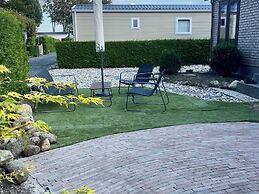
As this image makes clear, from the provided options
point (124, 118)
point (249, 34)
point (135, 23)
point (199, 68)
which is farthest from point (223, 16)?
point (135, 23)

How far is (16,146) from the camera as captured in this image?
3.76 meters

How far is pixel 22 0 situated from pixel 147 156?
108 feet

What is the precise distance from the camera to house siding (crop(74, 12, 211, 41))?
59.3 ft

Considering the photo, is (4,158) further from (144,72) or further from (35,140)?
(144,72)

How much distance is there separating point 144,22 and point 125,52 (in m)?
4.28

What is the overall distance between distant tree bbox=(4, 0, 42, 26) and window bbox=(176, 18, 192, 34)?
20077 millimetres

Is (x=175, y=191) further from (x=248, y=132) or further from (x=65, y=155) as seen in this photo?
(x=248, y=132)

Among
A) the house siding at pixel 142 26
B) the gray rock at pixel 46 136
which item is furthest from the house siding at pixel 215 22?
the gray rock at pixel 46 136

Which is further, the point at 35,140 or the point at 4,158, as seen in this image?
the point at 35,140

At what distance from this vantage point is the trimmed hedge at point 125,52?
14828 mm

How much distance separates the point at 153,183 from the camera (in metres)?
3.05

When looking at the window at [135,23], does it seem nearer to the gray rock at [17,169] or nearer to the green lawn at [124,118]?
the green lawn at [124,118]

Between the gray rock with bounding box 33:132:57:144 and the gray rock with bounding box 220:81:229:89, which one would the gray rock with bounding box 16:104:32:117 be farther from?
the gray rock with bounding box 220:81:229:89

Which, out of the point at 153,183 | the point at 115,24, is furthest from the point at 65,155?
the point at 115,24
